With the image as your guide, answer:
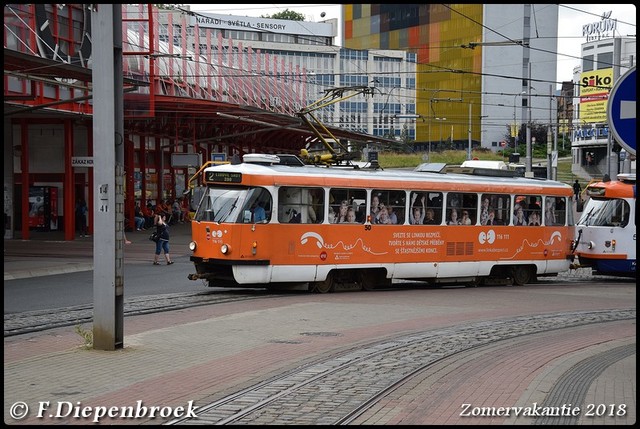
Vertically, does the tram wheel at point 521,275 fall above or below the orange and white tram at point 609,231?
below

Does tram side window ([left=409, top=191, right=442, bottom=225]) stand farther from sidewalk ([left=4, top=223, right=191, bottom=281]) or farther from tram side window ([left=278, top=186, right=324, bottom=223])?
sidewalk ([left=4, top=223, right=191, bottom=281])

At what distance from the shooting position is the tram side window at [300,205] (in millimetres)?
20031

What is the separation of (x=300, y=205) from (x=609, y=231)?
437 inches

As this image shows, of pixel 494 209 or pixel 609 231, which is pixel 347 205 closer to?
pixel 494 209

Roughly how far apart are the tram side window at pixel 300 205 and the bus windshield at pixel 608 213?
10.7m

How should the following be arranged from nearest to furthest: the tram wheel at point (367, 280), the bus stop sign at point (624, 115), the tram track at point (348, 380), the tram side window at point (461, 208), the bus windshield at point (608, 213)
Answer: the bus stop sign at point (624, 115) → the tram track at point (348, 380) → the tram wheel at point (367, 280) → the tram side window at point (461, 208) → the bus windshield at point (608, 213)

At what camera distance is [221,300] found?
61.4ft

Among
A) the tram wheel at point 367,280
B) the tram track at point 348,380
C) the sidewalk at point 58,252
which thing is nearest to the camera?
the tram track at point 348,380

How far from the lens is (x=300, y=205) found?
2033cm

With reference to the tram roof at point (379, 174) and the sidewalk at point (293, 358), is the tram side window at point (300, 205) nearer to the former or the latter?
the tram roof at point (379, 174)

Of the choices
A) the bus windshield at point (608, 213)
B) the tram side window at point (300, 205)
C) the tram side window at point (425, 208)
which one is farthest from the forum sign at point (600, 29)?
the tram side window at point (300, 205)

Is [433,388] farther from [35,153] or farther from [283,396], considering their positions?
[35,153]
